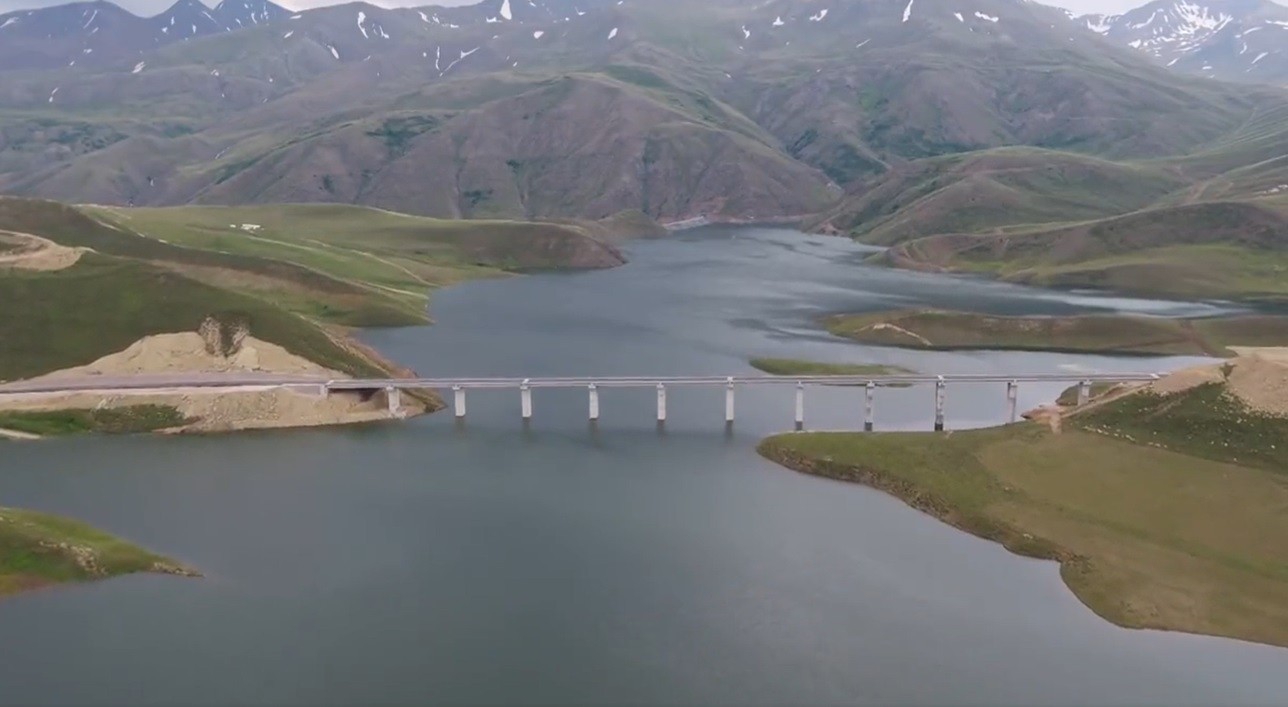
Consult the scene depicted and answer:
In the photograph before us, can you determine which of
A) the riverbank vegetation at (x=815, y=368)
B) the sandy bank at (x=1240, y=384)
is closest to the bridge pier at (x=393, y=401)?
the riverbank vegetation at (x=815, y=368)

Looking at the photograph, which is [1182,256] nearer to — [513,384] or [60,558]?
[513,384]

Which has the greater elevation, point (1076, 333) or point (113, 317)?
point (113, 317)

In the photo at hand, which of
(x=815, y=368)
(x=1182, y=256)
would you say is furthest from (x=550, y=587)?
(x=1182, y=256)

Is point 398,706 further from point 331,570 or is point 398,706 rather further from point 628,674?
point 331,570

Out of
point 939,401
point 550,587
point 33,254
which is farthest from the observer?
point 33,254

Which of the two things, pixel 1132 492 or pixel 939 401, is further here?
pixel 939 401

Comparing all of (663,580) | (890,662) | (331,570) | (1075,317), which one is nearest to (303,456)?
(331,570)
